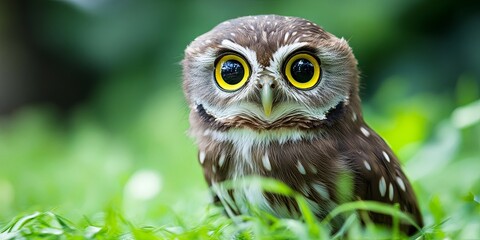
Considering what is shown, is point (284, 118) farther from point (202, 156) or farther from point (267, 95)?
point (202, 156)

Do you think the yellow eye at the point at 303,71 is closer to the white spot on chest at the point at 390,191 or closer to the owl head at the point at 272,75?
the owl head at the point at 272,75

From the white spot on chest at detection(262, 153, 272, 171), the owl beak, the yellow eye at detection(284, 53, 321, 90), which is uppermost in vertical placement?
the yellow eye at detection(284, 53, 321, 90)

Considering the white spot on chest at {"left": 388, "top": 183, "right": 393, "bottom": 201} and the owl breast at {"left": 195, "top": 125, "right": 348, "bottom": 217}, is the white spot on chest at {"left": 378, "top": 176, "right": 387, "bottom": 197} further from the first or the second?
the owl breast at {"left": 195, "top": 125, "right": 348, "bottom": 217}

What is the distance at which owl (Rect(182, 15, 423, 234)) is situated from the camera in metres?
2.67

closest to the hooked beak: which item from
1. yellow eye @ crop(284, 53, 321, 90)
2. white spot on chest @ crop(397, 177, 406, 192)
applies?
yellow eye @ crop(284, 53, 321, 90)

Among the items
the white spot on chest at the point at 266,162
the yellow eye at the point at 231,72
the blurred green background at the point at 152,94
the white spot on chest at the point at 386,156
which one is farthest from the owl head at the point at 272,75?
the blurred green background at the point at 152,94

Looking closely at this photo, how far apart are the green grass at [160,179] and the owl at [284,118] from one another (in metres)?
0.11

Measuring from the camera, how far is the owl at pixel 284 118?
267 cm

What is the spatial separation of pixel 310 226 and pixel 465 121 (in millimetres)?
2150

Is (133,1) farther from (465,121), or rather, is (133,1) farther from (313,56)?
(313,56)

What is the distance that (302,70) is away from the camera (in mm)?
2693

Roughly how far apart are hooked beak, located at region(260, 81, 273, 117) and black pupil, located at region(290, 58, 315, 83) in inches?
5.0

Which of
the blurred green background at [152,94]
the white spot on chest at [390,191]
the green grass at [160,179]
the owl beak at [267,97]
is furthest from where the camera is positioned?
the blurred green background at [152,94]

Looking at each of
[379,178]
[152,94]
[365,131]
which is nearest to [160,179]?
[365,131]
